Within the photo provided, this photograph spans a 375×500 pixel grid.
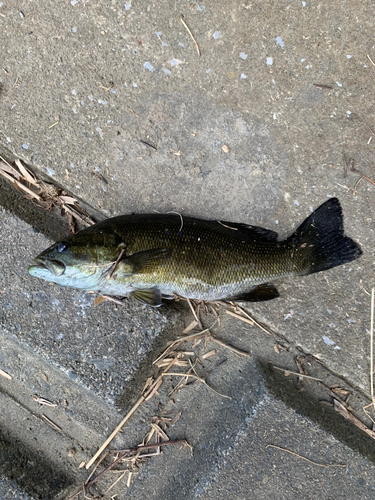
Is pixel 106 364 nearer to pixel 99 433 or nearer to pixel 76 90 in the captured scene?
pixel 99 433

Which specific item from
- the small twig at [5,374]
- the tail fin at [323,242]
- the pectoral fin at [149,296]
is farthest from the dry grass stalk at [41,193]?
the tail fin at [323,242]

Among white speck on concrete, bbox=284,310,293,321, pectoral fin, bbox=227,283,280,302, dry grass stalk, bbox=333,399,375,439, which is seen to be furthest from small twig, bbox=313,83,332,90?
dry grass stalk, bbox=333,399,375,439

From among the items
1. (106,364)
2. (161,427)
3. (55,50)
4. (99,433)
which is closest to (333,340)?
(161,427)

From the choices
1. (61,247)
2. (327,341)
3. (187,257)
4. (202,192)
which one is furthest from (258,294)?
(61,247)

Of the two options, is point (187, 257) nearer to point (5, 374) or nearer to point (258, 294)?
point (258, 294)

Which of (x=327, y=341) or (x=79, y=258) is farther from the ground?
(x=79, y=258)

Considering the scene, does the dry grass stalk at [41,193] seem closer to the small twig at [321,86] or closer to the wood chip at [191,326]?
the wood chip at [191,326]
